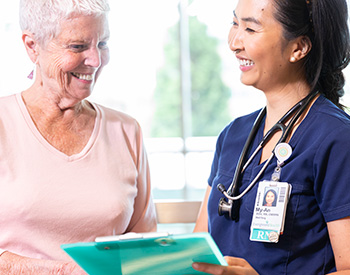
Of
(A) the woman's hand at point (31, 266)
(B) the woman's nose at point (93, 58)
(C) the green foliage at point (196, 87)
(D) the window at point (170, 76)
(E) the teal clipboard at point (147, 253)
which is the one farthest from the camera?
(C) the green foliage at point (196, 87)

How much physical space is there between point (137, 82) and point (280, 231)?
5.56 meters

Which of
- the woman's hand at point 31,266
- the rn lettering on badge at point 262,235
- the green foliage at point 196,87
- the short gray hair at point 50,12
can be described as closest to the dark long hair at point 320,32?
the rn lettering on badge at point 262,235

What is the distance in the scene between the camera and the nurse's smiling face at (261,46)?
1.34m

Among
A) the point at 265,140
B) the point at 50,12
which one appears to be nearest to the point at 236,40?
the point at 265,140

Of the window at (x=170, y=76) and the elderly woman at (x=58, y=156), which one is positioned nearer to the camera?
the elderly woman at (x=58, y=156)

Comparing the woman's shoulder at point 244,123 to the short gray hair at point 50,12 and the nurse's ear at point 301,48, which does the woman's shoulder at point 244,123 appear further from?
the short gray hair at point 50,12

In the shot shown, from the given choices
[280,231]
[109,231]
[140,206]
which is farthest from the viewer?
[140,206]

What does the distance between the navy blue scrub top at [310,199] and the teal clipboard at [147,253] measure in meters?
0.21

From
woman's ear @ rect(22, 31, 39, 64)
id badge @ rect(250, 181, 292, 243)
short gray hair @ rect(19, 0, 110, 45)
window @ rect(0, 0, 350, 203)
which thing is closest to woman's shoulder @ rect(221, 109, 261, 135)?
id badge @ rect(250, 181, 292, 243)

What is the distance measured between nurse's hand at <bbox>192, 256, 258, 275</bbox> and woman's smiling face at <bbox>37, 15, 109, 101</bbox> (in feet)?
2.27

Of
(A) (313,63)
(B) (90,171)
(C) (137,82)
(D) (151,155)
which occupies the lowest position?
(D) (151,155)

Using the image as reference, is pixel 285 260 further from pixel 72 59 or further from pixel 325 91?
pixel 72 59

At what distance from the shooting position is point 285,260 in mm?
1278

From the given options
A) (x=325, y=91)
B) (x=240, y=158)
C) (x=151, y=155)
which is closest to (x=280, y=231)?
(x=240, y=158)
